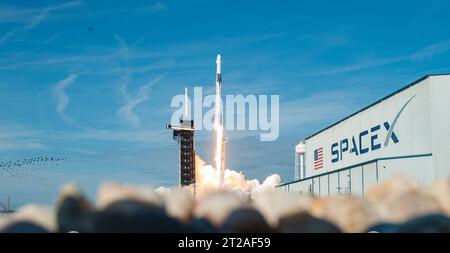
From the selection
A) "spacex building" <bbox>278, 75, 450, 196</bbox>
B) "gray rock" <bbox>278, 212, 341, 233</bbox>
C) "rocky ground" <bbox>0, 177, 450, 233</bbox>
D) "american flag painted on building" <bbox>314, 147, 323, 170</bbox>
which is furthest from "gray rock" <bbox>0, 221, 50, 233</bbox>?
"american flag painted on building" <bbox>314, 147, 323, 170</bbox>

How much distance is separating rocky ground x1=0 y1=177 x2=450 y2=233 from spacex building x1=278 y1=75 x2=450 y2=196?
16055 mm

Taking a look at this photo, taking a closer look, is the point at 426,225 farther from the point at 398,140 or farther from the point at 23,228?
the point at 398,140

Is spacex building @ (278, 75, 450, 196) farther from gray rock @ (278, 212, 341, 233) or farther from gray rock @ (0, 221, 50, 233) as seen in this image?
gray rock @ (0, 221, 50, 233)

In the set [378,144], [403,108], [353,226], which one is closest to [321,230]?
[353,226]

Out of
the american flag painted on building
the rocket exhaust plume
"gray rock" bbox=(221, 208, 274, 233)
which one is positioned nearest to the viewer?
"gray rock" bbox=(221, 208, 274, 233)

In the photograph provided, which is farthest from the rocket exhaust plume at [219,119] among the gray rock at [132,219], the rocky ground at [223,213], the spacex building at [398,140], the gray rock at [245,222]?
the gray rock at [132,219]

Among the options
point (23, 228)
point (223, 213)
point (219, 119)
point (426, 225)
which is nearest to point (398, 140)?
point (219, 119)

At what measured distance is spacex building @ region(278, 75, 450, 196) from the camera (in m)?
34.9

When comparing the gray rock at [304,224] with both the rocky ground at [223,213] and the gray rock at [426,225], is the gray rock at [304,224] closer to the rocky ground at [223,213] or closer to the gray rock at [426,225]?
the rocky ground at [223,213]

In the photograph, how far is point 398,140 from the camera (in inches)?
1564

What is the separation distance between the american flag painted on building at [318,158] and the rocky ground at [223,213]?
2064 inches

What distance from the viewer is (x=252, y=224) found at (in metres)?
9.43

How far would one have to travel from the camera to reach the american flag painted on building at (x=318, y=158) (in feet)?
207
